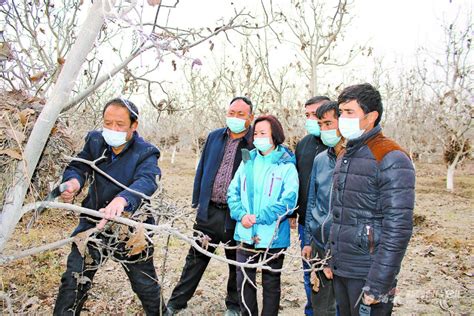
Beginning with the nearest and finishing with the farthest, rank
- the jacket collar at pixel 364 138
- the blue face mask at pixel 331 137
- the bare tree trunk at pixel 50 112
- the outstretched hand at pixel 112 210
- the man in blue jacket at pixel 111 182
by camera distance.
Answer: the bare tree trunk at pixel 50 112 < the outstretched hand at pixel 112 210 < the jacket collar at pixel 364 138 < the man in blue jacket at pixel 111 182 < the blue face mask at pixel 331 137

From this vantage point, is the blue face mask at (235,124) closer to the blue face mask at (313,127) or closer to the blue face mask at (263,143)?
the blue face mask at (263,143)

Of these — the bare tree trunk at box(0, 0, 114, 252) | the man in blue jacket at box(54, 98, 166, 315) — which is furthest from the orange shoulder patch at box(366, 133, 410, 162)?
the bare tree trunk at box(0, 0, 114, 252)

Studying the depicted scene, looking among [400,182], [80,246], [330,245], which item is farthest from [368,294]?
[80,246]

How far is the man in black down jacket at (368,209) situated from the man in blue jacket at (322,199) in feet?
1.22

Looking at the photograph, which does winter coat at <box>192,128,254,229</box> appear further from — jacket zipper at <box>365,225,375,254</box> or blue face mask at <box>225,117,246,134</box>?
jacket zipper at <box>365,225,375,254</box>

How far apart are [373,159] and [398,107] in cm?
2874

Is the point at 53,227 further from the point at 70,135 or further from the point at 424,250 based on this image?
the point at 424,250

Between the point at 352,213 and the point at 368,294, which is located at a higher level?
the point at 352,213

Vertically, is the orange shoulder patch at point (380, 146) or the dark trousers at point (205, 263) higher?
the orange shoulder patch at point (380, 146)

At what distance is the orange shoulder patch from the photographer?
2.24 metres

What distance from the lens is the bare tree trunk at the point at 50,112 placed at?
160 cm

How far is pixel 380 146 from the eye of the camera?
2.28 metres

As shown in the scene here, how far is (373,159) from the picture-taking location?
2271mm

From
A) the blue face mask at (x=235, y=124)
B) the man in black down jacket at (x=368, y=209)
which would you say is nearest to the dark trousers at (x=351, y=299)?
the man in black down jacket at (x=368, y=209)
